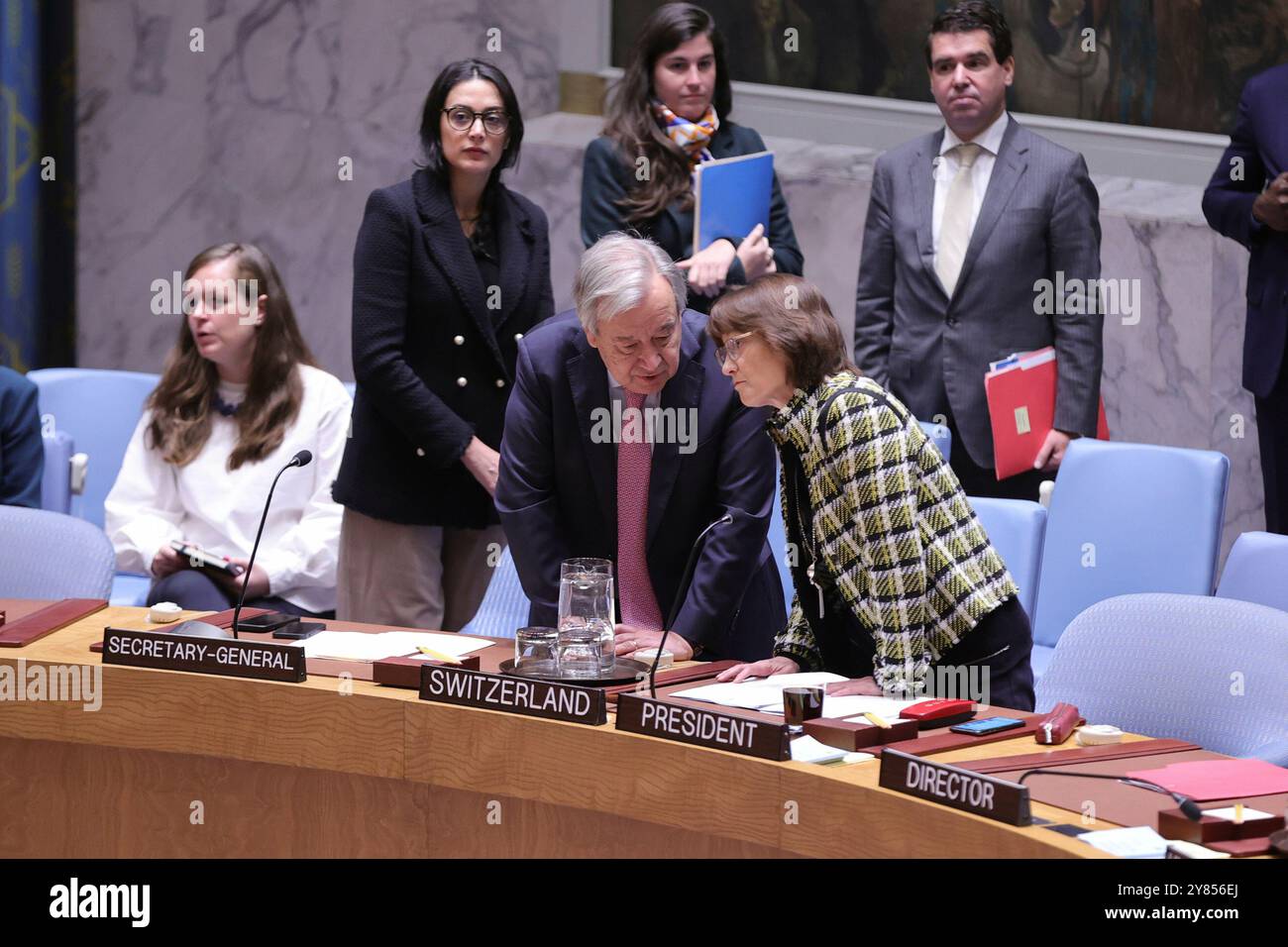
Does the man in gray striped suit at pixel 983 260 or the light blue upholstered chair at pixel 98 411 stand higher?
the man in gray striped suit at pixel 983 260

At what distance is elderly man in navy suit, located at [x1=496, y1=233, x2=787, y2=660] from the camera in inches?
130

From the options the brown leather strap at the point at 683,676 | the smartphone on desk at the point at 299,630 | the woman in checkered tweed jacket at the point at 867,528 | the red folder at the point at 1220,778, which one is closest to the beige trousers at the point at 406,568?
the smartphone on desk at the point at 299,630

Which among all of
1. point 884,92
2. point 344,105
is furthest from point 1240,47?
point 344,105

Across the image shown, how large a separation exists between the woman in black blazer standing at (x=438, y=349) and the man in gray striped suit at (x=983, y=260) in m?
1.06

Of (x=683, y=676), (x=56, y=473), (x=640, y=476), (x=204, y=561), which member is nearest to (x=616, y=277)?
(x=640, y=476)

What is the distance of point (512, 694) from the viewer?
9.23 feet

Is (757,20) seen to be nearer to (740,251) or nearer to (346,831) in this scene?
(740,251)

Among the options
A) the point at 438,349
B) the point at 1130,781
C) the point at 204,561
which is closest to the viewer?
the point at 1130,781

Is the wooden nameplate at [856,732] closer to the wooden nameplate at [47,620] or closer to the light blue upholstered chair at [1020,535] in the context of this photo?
the light blue upholstered chair at [1020,535]

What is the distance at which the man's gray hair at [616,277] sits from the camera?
10.3 feet

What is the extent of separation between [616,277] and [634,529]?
0.51 meters

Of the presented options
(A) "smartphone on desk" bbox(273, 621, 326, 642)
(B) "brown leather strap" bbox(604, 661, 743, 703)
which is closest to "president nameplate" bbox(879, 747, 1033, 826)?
(B) "brown leather strap" bbox(604, 661, 743, 703)

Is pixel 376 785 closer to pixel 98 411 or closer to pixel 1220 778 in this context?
pixel 1220 778

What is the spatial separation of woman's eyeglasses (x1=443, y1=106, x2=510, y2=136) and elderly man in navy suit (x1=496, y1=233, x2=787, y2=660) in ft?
2.29
